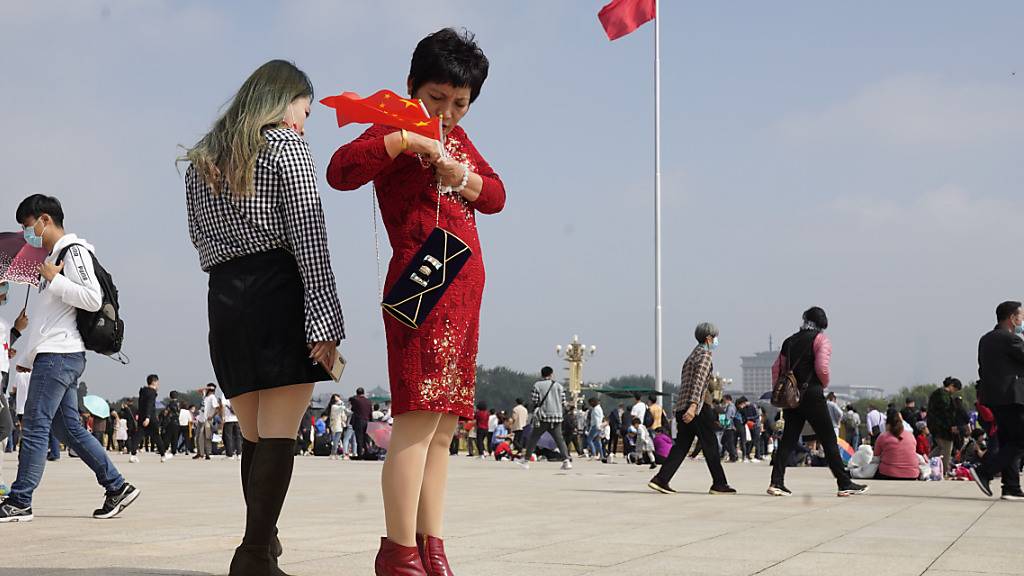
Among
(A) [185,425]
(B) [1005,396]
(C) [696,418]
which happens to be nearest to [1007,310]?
(B) [1005,396]

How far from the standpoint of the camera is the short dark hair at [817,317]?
1059cm

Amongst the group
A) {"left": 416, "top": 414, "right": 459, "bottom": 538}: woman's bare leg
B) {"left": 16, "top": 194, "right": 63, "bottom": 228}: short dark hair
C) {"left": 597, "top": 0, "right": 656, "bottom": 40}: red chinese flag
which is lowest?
{"left": 416, "top": 414, "right": 459, "bottom": 538}: woman's bare leg

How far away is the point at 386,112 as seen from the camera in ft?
11.2

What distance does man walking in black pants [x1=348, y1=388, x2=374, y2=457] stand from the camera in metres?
25.4

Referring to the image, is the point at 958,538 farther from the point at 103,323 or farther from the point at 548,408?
the point at 548,408

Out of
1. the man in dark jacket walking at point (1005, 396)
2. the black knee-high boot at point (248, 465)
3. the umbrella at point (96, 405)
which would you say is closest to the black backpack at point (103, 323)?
the black knee-high boot at point (248, 465)

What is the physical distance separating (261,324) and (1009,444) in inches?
341

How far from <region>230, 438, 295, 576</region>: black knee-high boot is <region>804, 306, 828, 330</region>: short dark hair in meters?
7.73

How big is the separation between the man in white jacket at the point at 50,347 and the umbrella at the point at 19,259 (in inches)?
2.5

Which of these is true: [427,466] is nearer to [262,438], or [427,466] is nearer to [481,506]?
[262,438]

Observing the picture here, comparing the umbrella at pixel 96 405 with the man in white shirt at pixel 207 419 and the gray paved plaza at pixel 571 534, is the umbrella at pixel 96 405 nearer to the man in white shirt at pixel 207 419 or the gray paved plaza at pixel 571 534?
the man in white shirt at pixel 207 419

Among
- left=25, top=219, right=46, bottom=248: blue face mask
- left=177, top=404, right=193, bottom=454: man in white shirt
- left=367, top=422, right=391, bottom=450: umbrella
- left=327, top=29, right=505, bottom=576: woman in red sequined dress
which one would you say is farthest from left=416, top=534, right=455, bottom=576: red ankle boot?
left=177, top=404, right=193, bottom=454: man in white shirt

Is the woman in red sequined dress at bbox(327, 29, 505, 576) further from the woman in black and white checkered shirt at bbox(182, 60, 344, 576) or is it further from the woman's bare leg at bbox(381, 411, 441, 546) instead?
the woman in black and white checkered shirt at bbox(182, 60, 344, 576)

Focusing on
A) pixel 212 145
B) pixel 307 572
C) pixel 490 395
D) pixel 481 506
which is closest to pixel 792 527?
pixel 481 506
